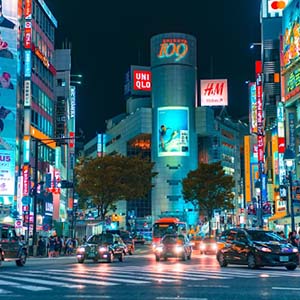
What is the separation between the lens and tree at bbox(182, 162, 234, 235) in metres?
88.4

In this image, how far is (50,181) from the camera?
2864 inches

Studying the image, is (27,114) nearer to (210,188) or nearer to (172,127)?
(210,188)

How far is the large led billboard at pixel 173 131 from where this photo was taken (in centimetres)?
12644

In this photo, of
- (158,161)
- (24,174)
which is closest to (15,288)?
(24,174)

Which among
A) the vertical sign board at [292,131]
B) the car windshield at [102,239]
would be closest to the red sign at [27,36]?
the vertical sign board at [292,131]

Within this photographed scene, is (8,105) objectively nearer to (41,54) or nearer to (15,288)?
(41,54)

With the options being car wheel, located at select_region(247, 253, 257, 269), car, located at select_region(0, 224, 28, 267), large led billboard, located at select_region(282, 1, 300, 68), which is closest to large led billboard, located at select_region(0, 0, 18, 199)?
large led billboard, located at select_region(282, 1, 300, 68)

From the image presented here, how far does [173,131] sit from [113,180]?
5716 cm

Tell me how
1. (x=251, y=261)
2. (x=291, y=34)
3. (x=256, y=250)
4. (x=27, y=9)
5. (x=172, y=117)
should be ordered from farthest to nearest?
(x=172, y=117) → (x=27, y=9) → (x=291, y=34) → (x=251, y=261) → (x=256, y=250)

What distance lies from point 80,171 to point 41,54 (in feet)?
49.1

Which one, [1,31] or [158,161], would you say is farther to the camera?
[158,161]

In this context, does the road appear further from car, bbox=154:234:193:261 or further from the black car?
car, bbox=154:234:193:261

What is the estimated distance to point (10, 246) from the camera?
3173cm

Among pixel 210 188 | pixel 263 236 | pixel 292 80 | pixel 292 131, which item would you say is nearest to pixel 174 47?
pixel 210 188
